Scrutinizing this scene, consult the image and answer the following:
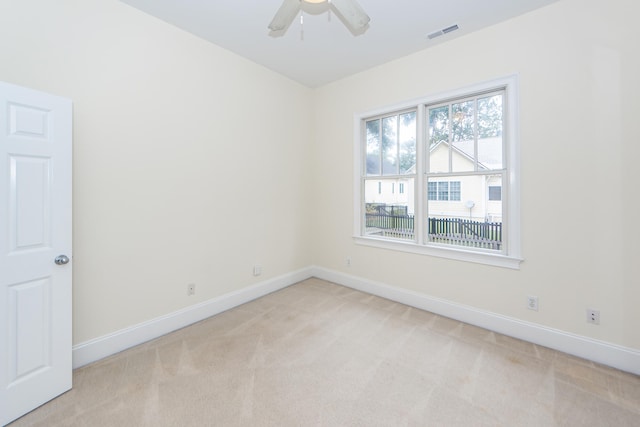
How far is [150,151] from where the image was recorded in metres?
2.46

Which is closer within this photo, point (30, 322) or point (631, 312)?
point (30, 322)

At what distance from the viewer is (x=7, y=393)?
1562mm

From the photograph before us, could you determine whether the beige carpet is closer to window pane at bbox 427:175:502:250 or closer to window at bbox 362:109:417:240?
window pane at bbox 427:175:502:250

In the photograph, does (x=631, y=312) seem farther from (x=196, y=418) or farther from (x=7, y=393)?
(x=7, y=393)

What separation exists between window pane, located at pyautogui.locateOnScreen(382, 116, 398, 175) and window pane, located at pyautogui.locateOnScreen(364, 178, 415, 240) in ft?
0.53

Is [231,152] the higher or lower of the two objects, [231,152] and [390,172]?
the higher

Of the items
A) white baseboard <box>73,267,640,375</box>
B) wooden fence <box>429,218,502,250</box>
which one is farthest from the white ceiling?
white baseboard <box>73,267,640,375</box>

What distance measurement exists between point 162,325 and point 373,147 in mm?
3282

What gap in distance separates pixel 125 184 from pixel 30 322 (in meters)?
1.16

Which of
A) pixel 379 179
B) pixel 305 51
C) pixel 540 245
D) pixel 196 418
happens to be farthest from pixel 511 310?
pixel 305 51

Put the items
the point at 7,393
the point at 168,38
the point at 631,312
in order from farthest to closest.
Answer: the point at 168,38
the point at 631,312
the point at 7,393

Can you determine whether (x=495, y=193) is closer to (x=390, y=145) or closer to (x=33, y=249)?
(x=390, y=145)

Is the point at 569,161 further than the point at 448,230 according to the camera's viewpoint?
No

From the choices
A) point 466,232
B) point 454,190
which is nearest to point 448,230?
point 466,232
